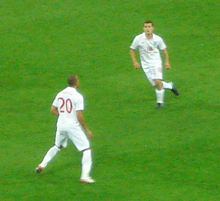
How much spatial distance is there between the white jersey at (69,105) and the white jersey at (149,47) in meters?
4.63

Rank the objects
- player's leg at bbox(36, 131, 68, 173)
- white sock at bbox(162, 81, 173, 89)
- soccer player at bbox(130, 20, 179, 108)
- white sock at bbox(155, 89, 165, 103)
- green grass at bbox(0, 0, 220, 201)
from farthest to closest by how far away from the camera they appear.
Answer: white sock at bbox(162, 81, 173, 89), white sock at bbox(155, 89, 165, 103), soccer player at bbox(130, 20, 179, 108), player's leg at bbox(36, 131, 68, 173), green grass at bbox(0, 0, 220, 201)

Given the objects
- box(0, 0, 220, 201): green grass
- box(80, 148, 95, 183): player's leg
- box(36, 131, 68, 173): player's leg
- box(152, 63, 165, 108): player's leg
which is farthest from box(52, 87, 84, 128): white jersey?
box(152, 63, 165, 108): player's leg

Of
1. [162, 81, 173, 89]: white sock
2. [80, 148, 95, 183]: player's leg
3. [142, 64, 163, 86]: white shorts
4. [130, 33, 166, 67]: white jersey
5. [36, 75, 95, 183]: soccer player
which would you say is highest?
[130, 33, 166, 67]: white jersey

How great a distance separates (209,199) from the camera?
38.9 feet

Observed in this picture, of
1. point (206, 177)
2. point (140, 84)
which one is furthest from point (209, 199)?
point (140, 84)

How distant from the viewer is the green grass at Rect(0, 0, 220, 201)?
41.7 feet

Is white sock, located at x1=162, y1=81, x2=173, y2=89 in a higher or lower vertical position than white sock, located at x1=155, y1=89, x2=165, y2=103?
higher

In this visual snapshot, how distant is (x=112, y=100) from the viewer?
18.0 m

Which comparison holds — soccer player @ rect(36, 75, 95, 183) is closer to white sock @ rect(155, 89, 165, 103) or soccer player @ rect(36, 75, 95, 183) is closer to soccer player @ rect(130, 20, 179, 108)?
soccer player @ rect(130, 20, 179, 108)

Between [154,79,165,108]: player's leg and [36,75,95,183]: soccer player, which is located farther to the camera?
[154,79,165,108]: player's leg

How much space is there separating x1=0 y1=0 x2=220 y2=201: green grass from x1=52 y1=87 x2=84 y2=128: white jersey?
1242 millimetres

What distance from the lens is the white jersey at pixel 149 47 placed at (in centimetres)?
1666

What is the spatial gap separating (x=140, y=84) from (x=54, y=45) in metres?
5.05

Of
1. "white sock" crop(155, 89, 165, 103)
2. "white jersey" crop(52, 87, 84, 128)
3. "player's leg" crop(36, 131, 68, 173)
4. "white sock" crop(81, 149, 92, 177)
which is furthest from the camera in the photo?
"white sock" crop(155, 89, 165, 103)
